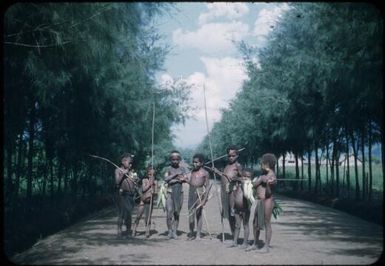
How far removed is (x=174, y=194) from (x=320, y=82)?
28.3 ft

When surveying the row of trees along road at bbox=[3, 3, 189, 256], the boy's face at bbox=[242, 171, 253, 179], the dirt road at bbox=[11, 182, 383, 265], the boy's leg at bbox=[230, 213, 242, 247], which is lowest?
the dirt road at bbox=[11, 182, 383, 265]

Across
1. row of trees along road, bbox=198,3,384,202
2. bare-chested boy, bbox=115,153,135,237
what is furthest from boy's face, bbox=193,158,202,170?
row of trees along road, bbox=198,3,384,202

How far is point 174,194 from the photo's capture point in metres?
11.4

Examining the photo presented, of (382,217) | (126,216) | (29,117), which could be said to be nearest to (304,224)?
(382,217)

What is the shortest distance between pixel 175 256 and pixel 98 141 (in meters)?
8.76

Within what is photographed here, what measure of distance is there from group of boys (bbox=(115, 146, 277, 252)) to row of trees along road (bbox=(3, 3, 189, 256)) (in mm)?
2508

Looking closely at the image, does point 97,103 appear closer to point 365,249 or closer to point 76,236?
point 76,236

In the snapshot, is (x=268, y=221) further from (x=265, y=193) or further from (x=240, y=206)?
(x=240, y=206)

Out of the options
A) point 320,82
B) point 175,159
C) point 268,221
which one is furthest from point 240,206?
point 320,82

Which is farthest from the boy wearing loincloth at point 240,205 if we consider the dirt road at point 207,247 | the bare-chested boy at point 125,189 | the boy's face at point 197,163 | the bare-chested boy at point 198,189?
the bare-chested boy at point 125,189

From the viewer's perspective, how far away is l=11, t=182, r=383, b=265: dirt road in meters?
8.37

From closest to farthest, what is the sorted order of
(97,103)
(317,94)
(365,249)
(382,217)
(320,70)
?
(365,249)
(382,217)
(97,103)
(320,70)
(317,94)

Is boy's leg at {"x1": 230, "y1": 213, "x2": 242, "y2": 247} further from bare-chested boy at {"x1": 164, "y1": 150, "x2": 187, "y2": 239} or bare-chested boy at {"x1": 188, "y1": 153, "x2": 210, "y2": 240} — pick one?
bare-chested boy at {"x1": 164, "y1": 150, "x2": 187, "y2": 239}

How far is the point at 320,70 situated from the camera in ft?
53.8
